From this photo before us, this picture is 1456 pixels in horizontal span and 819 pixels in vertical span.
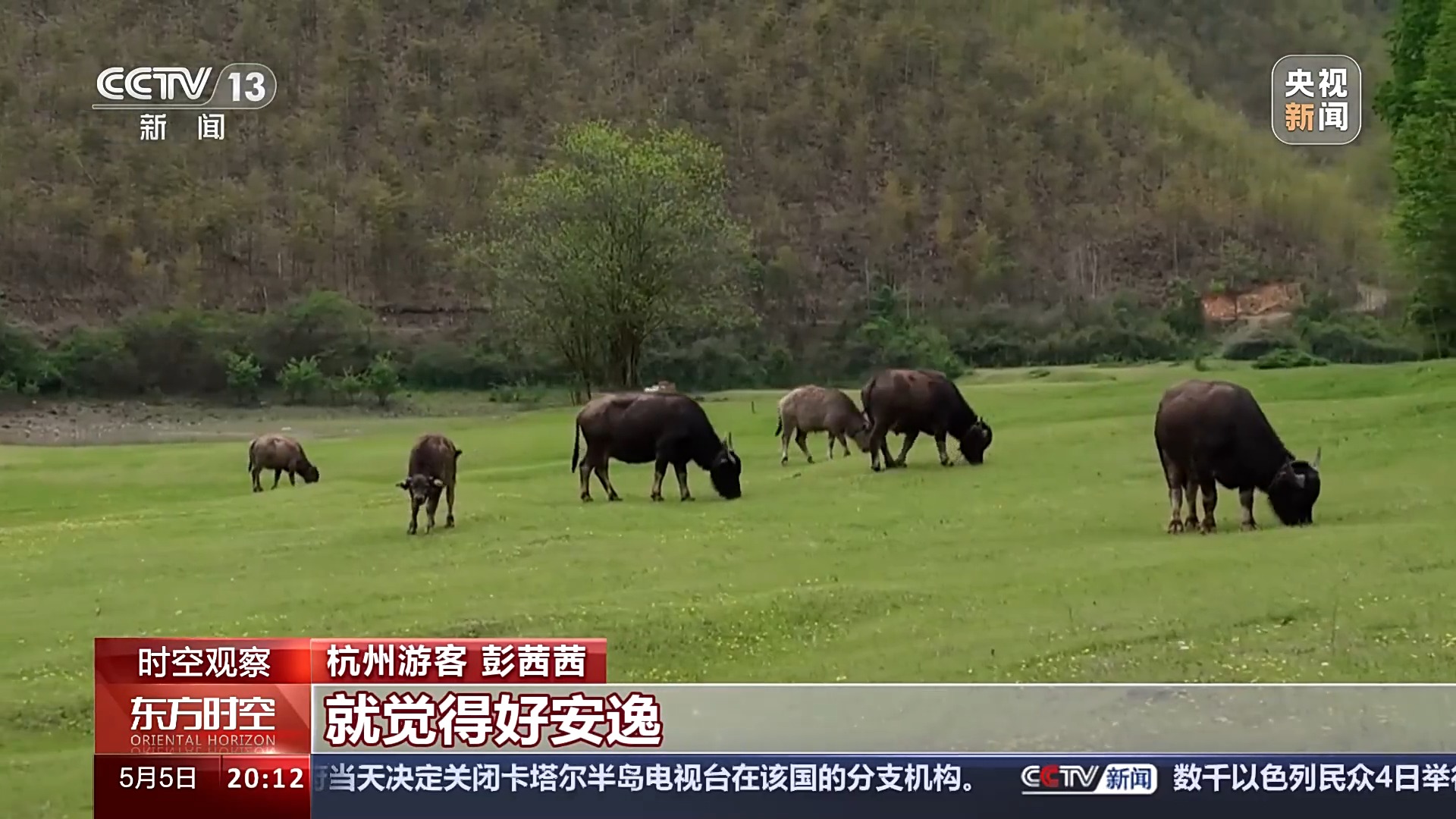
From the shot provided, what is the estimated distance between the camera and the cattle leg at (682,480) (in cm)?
1131

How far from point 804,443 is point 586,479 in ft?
8.01

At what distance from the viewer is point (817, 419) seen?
1277 cm

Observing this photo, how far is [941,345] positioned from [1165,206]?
147 centimetres

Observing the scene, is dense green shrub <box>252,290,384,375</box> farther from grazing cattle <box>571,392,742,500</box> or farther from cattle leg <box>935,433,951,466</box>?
cattle leg <box>935,433,951,466</box>

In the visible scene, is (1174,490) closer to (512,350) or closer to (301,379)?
Answer: (512,350)

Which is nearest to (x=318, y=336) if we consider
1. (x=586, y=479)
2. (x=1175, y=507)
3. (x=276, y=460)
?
(x=276, y=460)

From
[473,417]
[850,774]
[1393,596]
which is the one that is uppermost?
[473,417]

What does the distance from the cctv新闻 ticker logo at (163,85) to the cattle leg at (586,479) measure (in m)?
4.88

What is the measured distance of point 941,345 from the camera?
9219mm

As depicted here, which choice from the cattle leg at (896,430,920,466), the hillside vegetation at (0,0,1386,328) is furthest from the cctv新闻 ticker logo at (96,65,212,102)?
the cattle leg at (896,430,920,466)

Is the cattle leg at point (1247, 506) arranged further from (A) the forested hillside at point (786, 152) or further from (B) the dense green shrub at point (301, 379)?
(B) the dense green shrub at point (301, 379)

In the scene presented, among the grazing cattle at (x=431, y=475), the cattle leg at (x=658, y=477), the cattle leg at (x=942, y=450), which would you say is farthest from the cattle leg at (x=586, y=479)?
the cattle leg at (x=942, y=450)

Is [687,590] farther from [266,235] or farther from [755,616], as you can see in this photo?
[266,235]

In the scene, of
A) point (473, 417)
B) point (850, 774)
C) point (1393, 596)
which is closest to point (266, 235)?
point (473, 417)
